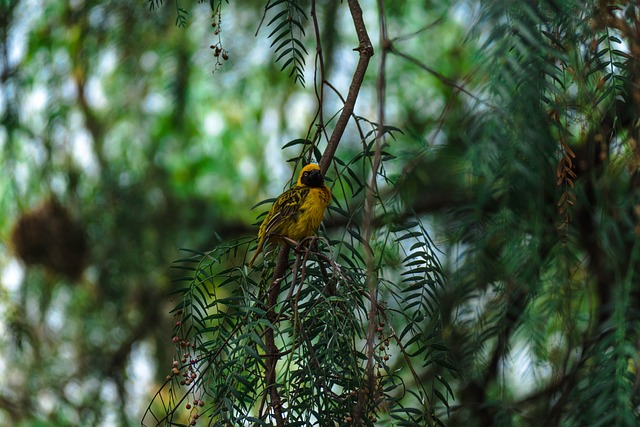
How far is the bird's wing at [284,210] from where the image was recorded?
6.71 ft

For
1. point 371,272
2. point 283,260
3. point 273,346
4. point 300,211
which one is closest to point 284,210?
point 300,211

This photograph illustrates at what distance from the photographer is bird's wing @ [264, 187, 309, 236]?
2.04 m

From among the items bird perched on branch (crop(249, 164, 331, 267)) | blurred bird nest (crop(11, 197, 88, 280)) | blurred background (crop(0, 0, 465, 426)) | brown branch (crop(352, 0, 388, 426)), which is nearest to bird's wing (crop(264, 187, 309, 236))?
bird perched on branch (crop(249, 164, 331, 267))

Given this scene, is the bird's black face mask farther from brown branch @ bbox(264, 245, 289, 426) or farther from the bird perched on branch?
brown branch @ bbox(264, 245, 289, 426)

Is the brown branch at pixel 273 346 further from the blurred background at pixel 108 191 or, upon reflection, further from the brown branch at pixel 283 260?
the blurred background at pixel 108 191

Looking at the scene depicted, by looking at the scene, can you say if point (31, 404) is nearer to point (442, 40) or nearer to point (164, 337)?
point (164, 337)

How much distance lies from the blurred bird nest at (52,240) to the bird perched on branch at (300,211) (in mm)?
1920

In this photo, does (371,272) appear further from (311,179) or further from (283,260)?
(311,179)

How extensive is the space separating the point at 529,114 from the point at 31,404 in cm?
336

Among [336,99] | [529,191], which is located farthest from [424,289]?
[336,99]

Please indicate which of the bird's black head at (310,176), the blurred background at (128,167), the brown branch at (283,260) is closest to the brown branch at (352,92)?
the brown branch at (283,260)

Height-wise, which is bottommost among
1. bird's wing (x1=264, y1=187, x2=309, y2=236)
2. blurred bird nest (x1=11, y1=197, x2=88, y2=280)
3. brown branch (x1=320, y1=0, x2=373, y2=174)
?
brown branch (x1=320, y1=0, x2=373, y2=174)

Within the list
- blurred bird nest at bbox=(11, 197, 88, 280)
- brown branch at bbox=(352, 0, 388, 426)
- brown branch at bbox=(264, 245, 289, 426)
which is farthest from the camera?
blurred bird nest at bbox=(11, 197, 88, 280)

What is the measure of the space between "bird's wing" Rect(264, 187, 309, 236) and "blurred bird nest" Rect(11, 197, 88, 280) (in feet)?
6.47
